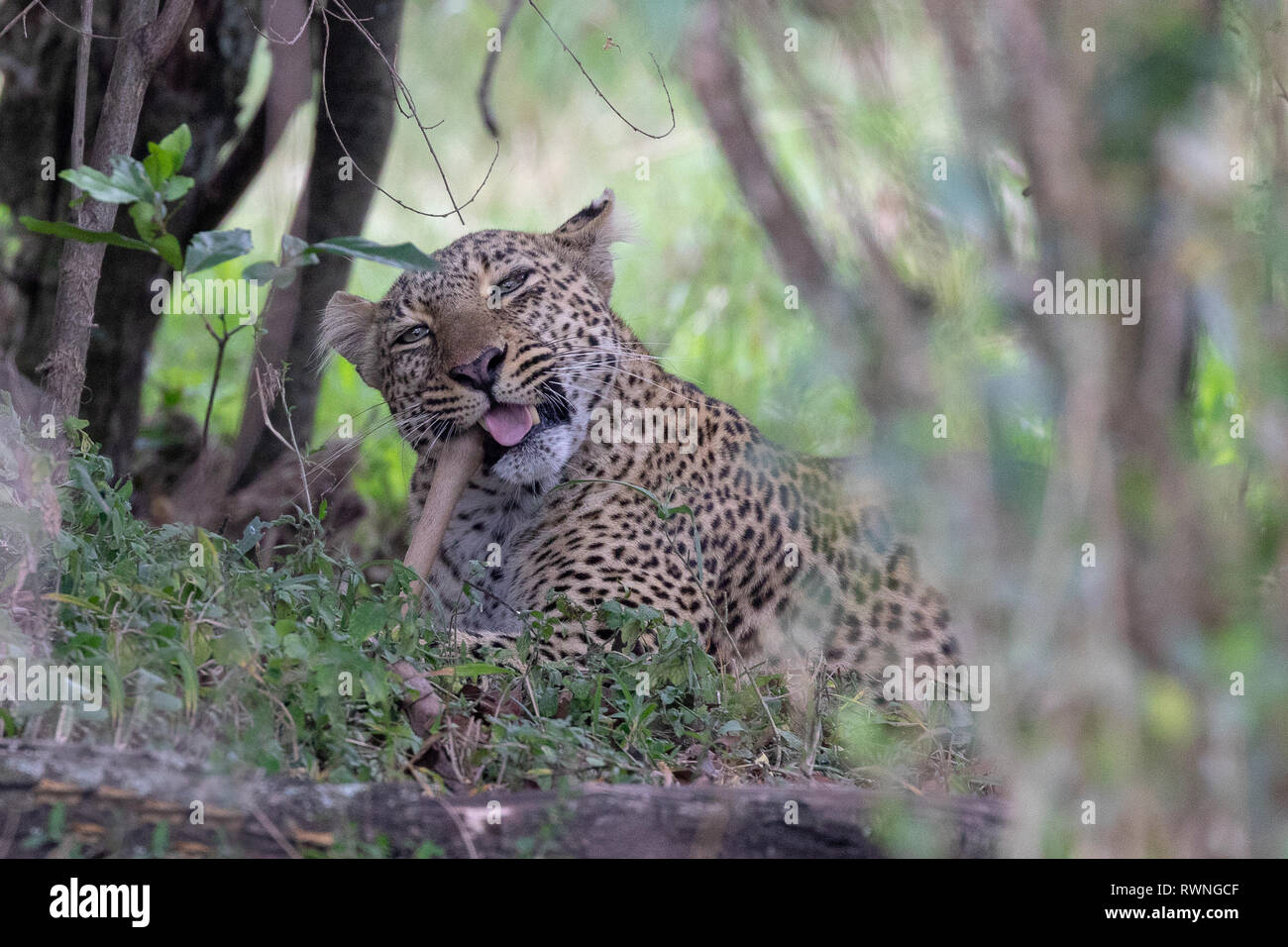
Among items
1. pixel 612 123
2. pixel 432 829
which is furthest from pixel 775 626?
pixel 612 123

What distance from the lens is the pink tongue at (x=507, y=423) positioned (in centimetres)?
551

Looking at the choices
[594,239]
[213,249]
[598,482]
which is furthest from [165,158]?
[594,239]

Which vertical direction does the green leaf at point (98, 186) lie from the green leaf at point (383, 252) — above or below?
above

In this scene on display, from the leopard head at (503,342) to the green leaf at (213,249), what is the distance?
204 cm

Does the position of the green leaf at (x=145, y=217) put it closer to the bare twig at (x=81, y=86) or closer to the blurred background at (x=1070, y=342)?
the bare twig at (x=81, y=86)

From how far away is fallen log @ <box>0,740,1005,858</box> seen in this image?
9.76 feet

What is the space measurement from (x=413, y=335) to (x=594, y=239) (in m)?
1.02

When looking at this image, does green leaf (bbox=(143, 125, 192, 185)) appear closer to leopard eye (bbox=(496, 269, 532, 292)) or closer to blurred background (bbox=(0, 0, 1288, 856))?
blurred background (bbox=(0, 0, 1288, 856))

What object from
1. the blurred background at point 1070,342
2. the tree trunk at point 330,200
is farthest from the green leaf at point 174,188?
the tree trunk at point 330,200

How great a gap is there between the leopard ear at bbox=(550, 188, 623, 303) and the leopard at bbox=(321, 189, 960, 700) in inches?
0.5
